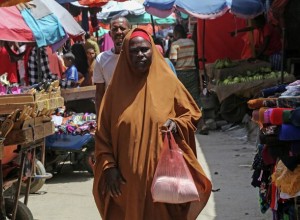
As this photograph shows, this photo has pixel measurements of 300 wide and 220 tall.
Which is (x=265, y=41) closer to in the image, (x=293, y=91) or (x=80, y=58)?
(x=80, y=58)

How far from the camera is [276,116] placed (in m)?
4.75

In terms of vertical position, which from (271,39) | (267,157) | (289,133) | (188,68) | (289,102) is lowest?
(188,68)

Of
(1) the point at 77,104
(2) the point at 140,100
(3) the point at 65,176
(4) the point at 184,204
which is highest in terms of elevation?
(2) the point at 140,100

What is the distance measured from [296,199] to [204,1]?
31.3 feet

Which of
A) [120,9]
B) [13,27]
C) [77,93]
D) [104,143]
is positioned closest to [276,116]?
[104,143]

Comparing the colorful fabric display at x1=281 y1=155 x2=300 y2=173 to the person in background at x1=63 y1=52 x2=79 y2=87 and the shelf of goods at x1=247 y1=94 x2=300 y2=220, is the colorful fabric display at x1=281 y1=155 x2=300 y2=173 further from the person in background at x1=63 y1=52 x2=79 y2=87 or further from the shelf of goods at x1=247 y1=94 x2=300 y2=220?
the person in background at x1=63 y1=52 x2=79 y2=87

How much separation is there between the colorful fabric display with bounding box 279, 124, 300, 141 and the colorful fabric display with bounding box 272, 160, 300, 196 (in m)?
0.24

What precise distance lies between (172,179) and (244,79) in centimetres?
898

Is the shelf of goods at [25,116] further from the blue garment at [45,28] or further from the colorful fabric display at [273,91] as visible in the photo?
the blue garment at [45,28]

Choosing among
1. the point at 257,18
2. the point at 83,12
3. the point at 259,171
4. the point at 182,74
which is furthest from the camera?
the point at 83,12

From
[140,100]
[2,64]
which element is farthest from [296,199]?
[2,64]

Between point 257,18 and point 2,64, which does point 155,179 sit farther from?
point 257,18

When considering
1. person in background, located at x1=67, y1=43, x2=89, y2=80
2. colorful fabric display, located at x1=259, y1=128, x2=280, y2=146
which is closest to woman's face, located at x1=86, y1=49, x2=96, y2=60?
person in background, located at x1=67, y1=43, x2=89, y2=80

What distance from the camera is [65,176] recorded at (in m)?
9.65
